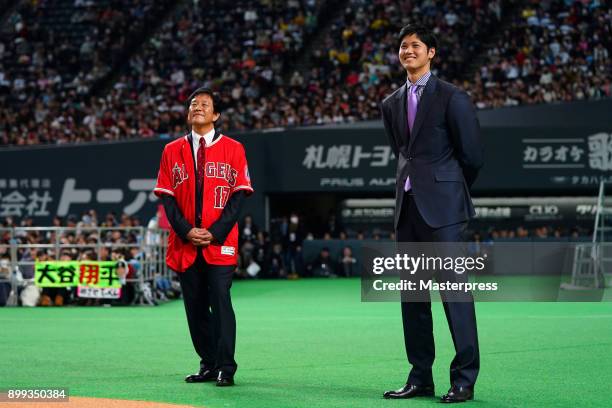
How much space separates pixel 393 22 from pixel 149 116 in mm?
7726

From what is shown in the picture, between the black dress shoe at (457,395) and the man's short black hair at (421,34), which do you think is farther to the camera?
the man's short black hair at (421,34)

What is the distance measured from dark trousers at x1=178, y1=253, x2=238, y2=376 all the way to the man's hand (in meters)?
0.15

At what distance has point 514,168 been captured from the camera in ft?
87.3

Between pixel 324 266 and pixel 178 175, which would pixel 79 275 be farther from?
pixel 178 175

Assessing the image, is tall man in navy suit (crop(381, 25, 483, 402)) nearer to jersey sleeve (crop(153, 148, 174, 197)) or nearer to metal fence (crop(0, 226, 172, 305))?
jersey sleeve (crop(153, 148, 174, 197))

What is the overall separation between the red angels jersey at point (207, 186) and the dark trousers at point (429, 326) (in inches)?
53.7

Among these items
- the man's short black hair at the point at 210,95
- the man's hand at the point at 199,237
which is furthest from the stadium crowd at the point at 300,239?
the man's hand at the point at 199,237

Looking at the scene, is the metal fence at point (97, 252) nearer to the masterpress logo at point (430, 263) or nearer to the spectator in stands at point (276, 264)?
the spectator in stands at point (276, 264)

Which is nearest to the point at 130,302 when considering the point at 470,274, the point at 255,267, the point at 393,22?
the point at 255,267

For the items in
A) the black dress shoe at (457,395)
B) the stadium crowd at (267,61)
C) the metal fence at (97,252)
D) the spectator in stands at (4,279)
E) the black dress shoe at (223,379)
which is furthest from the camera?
the stadium crowd at (267,61)

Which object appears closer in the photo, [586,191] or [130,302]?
[130,302]

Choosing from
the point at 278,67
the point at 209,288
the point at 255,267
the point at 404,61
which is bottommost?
the point at 255,267

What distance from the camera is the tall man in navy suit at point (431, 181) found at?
21.5 ft

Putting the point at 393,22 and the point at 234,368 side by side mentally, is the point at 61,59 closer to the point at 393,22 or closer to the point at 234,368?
the point at 393,22
